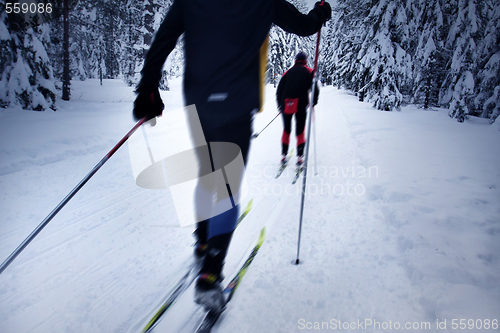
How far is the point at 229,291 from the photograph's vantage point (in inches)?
62.1

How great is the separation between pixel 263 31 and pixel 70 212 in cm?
285

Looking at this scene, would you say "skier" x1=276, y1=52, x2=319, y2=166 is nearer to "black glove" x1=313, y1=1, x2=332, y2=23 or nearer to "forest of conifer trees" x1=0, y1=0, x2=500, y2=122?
"black glove" x1=313, y1=1, x2=332, y2=23

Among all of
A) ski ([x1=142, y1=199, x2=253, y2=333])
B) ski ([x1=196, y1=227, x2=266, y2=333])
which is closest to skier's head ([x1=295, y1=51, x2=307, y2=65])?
ski ([x1=196, y1=227, x2=266, y2=333])

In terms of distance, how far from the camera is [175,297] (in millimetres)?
1572

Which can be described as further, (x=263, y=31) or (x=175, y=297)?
(x=175, y=297)

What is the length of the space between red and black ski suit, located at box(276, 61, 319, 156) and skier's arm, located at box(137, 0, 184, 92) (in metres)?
2.99

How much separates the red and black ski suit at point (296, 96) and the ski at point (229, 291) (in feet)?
7.83

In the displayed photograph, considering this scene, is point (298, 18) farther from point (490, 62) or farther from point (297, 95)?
point (490, 62)

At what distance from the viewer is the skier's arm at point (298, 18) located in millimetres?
1328

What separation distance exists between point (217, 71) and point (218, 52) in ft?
0.30

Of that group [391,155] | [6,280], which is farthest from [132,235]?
[391,155]

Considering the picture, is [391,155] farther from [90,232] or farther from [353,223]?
[90,232]

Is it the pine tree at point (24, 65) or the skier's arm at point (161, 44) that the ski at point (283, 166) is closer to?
the skier's arm at point (161, 44)

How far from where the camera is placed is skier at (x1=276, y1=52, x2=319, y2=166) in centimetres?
389
